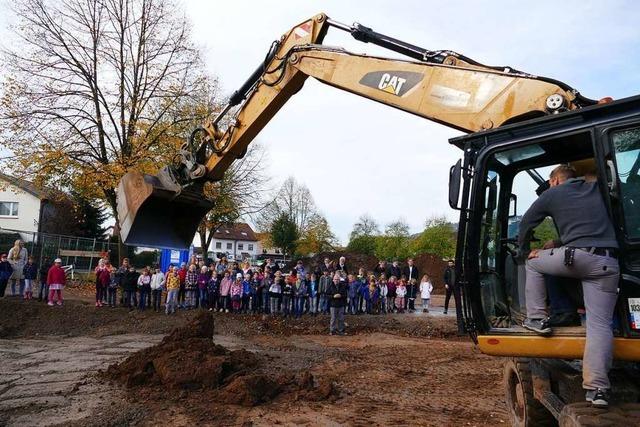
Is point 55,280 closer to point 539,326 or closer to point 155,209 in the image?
point 155,209

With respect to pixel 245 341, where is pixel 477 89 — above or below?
above

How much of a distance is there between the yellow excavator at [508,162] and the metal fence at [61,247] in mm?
15042

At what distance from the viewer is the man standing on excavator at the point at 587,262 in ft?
11.3

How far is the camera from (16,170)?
21.2m

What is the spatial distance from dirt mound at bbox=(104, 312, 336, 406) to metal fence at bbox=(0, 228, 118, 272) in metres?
12.3

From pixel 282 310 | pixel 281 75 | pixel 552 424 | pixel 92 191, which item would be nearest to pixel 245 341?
pixel 282 310

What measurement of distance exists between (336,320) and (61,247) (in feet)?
46.0

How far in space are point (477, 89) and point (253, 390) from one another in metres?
4.34

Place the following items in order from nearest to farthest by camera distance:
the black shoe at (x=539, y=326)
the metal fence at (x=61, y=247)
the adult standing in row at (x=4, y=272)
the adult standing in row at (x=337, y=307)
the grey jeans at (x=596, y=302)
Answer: the grey jeans at (x=596, y=302), the black shoe at (x=539, y=326), the adult standing in row at (x=337, y=307), the adult standing in row at (x=4, y=272), the metal fence at (x=61, y=247)

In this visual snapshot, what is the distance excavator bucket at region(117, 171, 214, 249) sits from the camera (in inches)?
301

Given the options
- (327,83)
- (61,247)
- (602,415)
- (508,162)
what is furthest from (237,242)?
(602,415)

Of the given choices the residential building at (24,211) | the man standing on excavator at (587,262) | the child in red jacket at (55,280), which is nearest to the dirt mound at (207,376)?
the man standing on excavator at (587,262)

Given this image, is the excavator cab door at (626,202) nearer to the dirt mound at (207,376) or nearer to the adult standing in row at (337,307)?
the dirt mound at (207,376)

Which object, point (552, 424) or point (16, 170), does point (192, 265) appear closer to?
point (16, 170)
